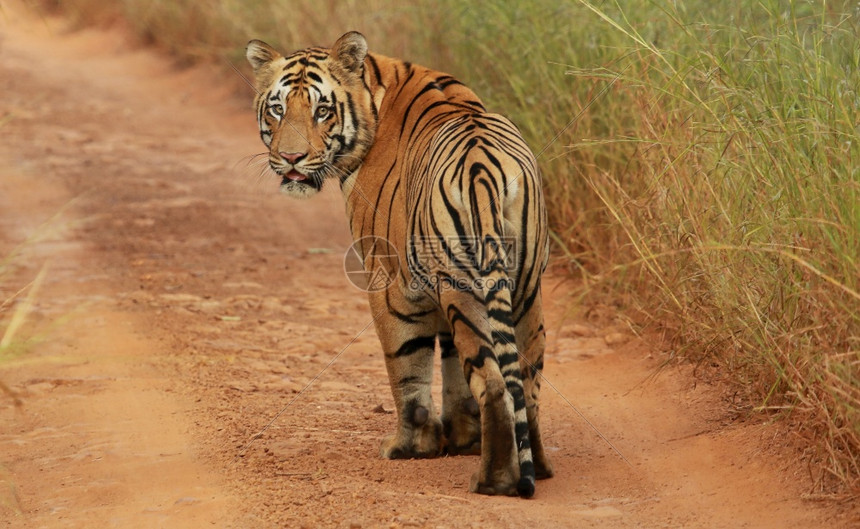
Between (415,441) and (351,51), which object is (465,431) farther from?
(351,51)

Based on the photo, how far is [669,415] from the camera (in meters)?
5.05

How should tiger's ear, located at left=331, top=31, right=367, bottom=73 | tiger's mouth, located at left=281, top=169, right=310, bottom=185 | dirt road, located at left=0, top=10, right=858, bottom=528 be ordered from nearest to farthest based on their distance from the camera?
dirt road, located at left=0, top=10, right=858, bottom=528 < tiger's mouth, located at left=281, top=169, right=310, bottom=185 < tiger's ear, located at left=331, top=31, right=367, bottom=73

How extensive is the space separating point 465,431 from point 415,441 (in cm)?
23

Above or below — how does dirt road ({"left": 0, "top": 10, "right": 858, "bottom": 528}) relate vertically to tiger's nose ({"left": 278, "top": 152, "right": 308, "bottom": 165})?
below

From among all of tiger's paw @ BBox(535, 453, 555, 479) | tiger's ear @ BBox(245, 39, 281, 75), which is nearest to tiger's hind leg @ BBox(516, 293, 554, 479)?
tiger's paw @ BBox(535, 453, 555, 479)

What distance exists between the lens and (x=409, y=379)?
458 centimetres

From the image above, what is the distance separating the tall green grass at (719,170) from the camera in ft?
12.5

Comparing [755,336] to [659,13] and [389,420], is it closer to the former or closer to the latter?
[389,420]

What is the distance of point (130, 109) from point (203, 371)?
7.85 metres

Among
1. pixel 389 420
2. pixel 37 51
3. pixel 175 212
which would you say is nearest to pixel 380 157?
pixel 389 420

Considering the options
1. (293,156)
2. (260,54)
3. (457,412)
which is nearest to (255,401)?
(457,412)

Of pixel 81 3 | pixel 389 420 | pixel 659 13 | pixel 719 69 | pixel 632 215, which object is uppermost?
pixel 81 3

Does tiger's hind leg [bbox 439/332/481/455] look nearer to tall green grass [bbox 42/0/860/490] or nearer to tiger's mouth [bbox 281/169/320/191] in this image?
tall green grass [bbox 42/0/860/490]

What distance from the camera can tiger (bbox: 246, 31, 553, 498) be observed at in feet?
12.7
